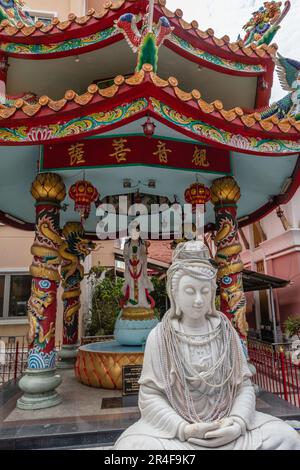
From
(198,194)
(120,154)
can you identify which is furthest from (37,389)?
(198,194)

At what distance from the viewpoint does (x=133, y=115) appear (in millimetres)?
4340

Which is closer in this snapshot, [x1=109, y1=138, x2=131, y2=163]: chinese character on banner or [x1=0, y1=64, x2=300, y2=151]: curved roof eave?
[x1=0, y1=64, x2=300, y2=151]: curved roof eave

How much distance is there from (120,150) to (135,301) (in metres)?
3.22

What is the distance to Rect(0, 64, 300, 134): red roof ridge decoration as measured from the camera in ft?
13.7

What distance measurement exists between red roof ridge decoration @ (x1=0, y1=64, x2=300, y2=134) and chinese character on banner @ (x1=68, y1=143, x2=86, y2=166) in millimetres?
919

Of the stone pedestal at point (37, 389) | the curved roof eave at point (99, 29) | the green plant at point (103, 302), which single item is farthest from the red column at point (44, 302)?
the green plant at point (103, 302)

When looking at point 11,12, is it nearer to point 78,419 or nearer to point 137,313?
point 137,313

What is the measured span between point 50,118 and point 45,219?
1.58 m

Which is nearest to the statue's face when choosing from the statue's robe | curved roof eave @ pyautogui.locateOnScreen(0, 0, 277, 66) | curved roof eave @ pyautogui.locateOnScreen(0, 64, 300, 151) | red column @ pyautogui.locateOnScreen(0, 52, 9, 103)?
the statue's robe

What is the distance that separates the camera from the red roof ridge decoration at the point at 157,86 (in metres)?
4.17

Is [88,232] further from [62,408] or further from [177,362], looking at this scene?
[177,362]

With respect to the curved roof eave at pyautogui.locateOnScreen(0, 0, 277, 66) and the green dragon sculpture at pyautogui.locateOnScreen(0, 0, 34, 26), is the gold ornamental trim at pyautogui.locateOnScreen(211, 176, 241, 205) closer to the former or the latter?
the curved roof eave at pyautogui.locateOnScreen(0, 0, 277, 66)

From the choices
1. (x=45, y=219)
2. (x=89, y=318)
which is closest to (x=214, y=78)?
(x=45, y=219)

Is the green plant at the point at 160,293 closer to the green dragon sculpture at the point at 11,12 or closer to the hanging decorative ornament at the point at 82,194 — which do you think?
the hanging decorative ornament at the point at 82,194
